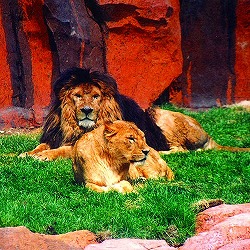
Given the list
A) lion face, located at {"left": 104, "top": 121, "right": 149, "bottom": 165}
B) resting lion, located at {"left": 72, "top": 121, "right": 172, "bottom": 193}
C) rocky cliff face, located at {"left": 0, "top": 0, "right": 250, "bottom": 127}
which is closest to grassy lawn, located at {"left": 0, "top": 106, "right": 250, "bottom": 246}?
resting lion, located at {"left": 72, "top": 121, "right": 172, "bottom": 193}

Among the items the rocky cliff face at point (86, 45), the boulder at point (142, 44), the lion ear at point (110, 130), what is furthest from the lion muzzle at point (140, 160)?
the boulder at point (142, 44)

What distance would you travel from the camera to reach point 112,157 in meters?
6.66

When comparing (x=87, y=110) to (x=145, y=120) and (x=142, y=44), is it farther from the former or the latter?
(x=142, y=44)

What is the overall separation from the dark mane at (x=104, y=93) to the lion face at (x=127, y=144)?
6.73 feet

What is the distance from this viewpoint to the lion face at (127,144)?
21.6 feet

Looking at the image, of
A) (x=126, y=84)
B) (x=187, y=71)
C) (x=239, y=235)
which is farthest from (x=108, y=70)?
(x=239, y=235)

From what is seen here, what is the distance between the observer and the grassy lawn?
5527 millimetres

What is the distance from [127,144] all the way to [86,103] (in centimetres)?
206

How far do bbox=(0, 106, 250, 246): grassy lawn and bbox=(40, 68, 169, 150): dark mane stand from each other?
1.68ft

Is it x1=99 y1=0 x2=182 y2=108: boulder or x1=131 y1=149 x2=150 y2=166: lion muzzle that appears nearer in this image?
x1=131 y1=149 x2=150 y2=166: lion muzzle

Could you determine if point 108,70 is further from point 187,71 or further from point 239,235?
point 239,235

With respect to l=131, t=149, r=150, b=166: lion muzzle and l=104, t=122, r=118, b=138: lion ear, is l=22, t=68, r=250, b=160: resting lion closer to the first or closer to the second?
l=104, t=122, r=118, b=138: lion ear

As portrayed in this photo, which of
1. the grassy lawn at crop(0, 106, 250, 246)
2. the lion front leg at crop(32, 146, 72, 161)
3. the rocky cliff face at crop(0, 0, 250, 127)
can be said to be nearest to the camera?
the grassy lawn at crop(0, 106, 250, 246)

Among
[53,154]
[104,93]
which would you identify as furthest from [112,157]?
[104,93]
